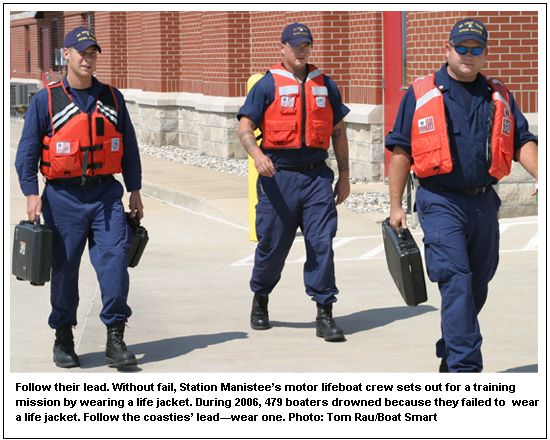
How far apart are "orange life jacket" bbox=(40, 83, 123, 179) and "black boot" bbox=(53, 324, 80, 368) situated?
1.03 metres

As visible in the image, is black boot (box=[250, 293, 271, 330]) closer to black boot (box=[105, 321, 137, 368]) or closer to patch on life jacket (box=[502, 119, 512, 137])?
black boot (box=[105, 321, 137, 368])

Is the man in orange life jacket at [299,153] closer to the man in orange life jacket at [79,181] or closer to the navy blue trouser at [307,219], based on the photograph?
the navy blue trouser at [307,219]

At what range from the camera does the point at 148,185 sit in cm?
1578

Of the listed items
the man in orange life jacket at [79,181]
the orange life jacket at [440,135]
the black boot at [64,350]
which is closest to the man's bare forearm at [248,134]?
the man in orange life jacket at [79,181]

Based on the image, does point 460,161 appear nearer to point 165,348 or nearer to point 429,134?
point 429,134

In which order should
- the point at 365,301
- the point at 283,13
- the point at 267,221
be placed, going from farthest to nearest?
the point at 283,13
the point at 365,301
the point at 267,221

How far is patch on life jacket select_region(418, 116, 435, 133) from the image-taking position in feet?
17.7

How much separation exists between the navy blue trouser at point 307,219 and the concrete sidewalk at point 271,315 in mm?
446

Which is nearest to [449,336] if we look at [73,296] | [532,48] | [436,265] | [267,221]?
[436,265]

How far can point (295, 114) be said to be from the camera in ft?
22.6

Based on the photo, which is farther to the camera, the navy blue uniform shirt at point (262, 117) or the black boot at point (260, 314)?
the black boot at point (260, 314)

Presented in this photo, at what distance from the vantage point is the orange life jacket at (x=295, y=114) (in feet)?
22.6

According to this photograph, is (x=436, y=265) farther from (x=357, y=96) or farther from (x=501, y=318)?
(x=357, y=96)

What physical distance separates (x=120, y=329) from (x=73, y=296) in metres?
0.40
